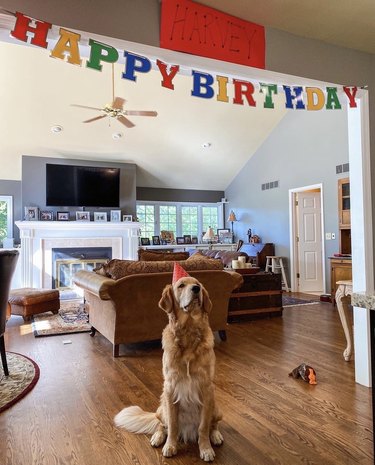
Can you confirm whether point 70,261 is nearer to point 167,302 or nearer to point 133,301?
point 133,301

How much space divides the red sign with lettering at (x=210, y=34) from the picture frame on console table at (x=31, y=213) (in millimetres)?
5558

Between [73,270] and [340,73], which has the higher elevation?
[340,73]

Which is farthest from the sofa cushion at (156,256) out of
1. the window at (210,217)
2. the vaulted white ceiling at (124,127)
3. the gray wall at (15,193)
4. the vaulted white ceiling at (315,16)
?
the window at (210,217)

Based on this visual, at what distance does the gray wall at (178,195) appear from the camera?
29.2ft

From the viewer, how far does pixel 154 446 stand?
178 cm

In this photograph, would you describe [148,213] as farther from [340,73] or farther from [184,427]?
[184,427]

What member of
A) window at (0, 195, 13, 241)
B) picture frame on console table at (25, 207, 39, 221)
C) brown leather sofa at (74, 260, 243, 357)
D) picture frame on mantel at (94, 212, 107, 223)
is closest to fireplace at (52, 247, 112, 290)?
picture frame on mantel at (94, 212, 107, 223)

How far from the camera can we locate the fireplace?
6.82 meters

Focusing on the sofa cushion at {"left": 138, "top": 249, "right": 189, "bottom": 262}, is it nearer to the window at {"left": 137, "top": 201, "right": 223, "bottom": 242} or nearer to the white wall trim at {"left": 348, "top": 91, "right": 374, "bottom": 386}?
the white wall trim at {"left": 348, "top": 91, "right": 374, "bottom": 386}

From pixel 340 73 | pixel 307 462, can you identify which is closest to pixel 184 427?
pixel 307 462

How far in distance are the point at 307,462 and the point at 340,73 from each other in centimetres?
256

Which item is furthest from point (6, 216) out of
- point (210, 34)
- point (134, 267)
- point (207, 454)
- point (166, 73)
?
point (207, 454)

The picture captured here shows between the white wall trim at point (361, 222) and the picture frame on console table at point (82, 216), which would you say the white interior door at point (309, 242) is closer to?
the picture frame on console table at point (82, 216)

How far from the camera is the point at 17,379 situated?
272 cm
